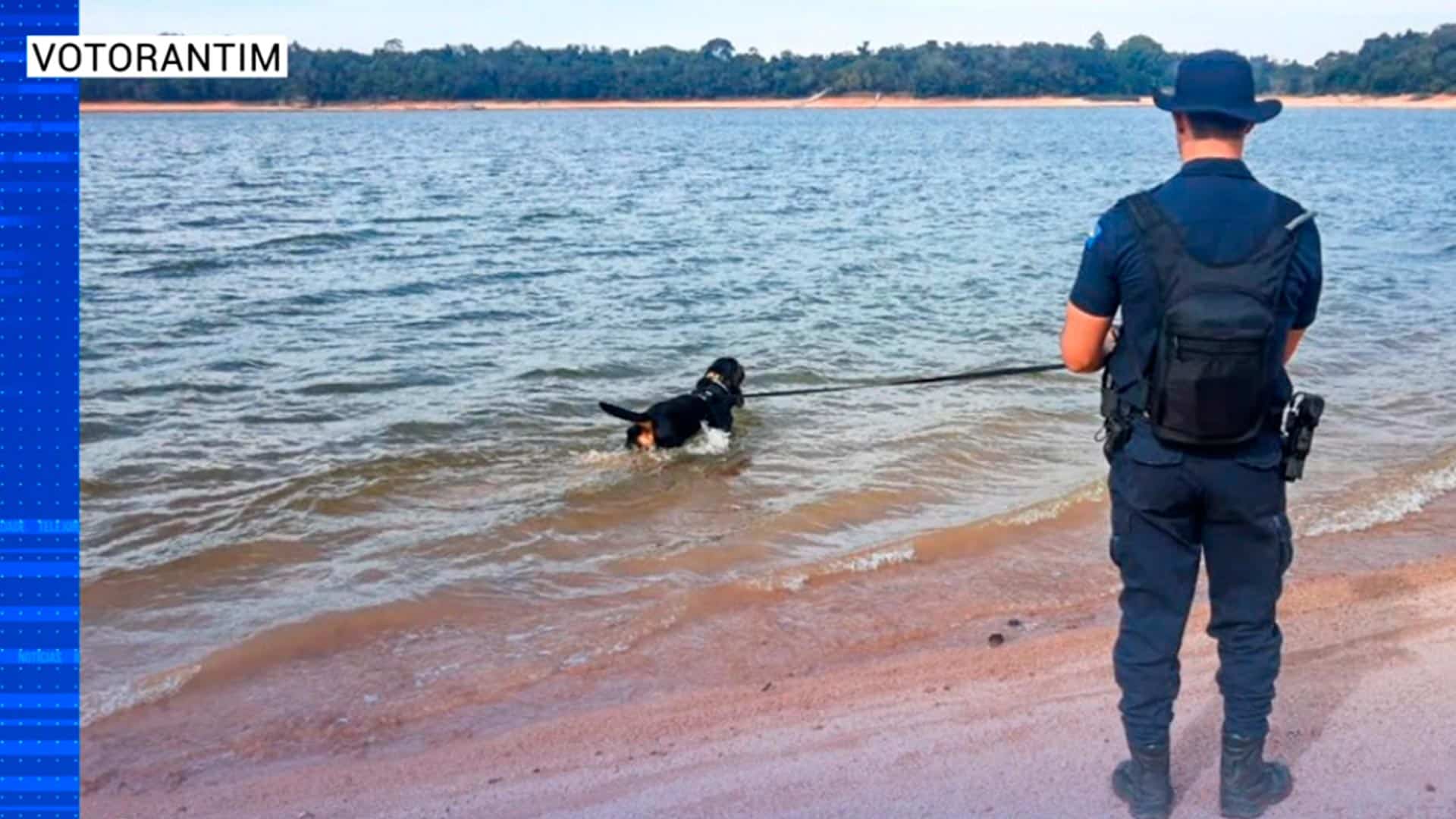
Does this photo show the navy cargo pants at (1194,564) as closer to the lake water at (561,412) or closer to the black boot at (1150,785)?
the black boot at (1150,785)

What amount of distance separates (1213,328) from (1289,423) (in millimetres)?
400

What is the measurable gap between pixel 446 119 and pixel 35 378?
11495 centimetres

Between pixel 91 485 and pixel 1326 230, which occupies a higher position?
pixel 1326 230

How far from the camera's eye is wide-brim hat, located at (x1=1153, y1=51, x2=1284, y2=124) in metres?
3.28

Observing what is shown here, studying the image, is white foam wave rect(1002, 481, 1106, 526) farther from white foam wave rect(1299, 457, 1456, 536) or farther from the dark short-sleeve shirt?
the dark short-sleeve shirt

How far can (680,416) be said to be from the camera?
911 cm

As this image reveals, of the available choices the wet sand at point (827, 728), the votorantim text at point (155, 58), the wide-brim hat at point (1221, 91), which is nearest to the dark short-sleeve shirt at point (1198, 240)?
the wide-brim hat at point (1221, 91)

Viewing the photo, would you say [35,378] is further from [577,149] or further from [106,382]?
[577,149]

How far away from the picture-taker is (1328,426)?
9.83 metres

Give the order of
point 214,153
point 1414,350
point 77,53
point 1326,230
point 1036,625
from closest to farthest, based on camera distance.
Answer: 1. point 77,53
2. point 1036,625
3. point 1414,350
4. point 1326,230
5. point 214,153

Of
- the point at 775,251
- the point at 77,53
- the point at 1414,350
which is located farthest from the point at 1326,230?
the point at 77,53

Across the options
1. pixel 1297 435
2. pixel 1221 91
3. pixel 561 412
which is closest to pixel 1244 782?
pixel 1297 435

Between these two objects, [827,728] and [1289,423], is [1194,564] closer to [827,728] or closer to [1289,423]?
[1289,423]
